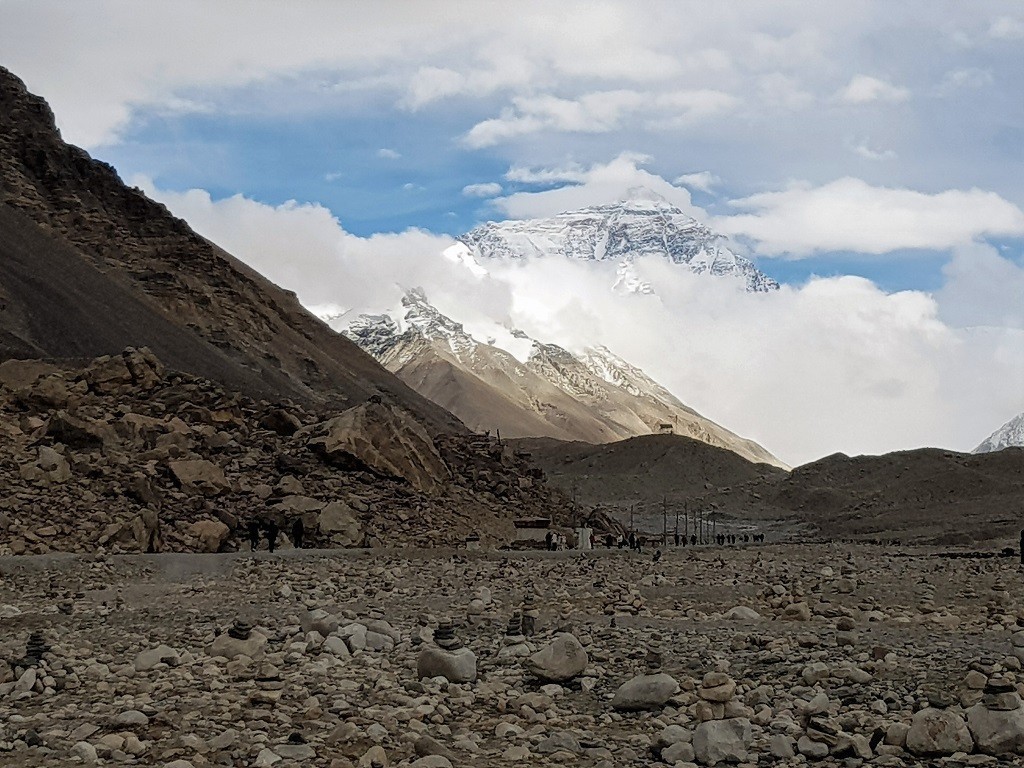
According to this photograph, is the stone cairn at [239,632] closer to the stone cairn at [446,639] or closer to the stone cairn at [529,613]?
the stone cairn at [446,639]

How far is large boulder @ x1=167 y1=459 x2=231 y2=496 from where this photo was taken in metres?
26.0

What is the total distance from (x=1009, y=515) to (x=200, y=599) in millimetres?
41468

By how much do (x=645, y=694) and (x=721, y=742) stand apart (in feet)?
4.29

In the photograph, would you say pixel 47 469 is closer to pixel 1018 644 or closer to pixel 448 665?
pixel 448 665

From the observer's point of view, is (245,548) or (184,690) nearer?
(184,690)

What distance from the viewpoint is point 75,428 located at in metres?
26.0

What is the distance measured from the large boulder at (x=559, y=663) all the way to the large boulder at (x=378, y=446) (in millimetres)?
21695

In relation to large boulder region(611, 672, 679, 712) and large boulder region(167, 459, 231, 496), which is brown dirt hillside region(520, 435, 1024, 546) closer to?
large boulder region(167, 459, 231, 496)

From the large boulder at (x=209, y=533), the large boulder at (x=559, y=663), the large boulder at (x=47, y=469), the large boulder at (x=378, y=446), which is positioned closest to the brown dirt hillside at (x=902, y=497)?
the large boulder at (x=378, y=446)

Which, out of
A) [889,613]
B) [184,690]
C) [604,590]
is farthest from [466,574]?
[184,690]

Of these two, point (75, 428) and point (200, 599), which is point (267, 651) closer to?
point (200, 599)

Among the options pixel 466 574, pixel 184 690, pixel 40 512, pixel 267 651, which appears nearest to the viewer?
pixel 184 690

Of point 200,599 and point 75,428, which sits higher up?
point 75,428

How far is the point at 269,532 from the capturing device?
24.0 metres
